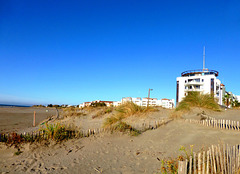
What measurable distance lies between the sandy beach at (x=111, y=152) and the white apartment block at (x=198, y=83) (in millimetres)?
36549

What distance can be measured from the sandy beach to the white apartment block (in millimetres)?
36549

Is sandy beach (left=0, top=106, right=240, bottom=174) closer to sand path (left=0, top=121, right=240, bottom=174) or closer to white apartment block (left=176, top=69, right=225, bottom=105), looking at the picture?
sand path (left=0, top=121, right=240, bottom=174)

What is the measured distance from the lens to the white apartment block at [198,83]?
140 feet

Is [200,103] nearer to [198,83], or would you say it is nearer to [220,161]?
[220,161]

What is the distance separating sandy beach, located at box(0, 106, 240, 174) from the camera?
4637mm

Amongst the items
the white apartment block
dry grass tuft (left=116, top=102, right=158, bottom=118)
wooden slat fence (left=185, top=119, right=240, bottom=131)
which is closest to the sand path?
wooden slat fence (left=185, top=119, right=240, bottom=131)

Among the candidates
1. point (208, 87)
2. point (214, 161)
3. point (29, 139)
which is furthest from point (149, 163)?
point (208, 87)

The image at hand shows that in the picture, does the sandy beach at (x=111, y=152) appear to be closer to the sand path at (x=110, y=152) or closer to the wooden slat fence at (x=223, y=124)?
the sand path at (x=110, y=152)

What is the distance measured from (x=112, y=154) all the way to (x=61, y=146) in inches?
82.2

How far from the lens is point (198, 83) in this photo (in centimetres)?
4341

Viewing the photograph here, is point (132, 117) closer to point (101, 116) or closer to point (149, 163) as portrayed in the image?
point (101, 116)

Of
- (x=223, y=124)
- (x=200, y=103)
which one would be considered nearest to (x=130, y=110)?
(x=223, y=124)

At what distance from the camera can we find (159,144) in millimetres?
6875

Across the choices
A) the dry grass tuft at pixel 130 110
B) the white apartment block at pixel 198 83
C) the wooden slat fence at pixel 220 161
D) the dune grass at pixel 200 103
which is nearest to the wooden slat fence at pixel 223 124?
the dry grass tuft at pixel 130 110
